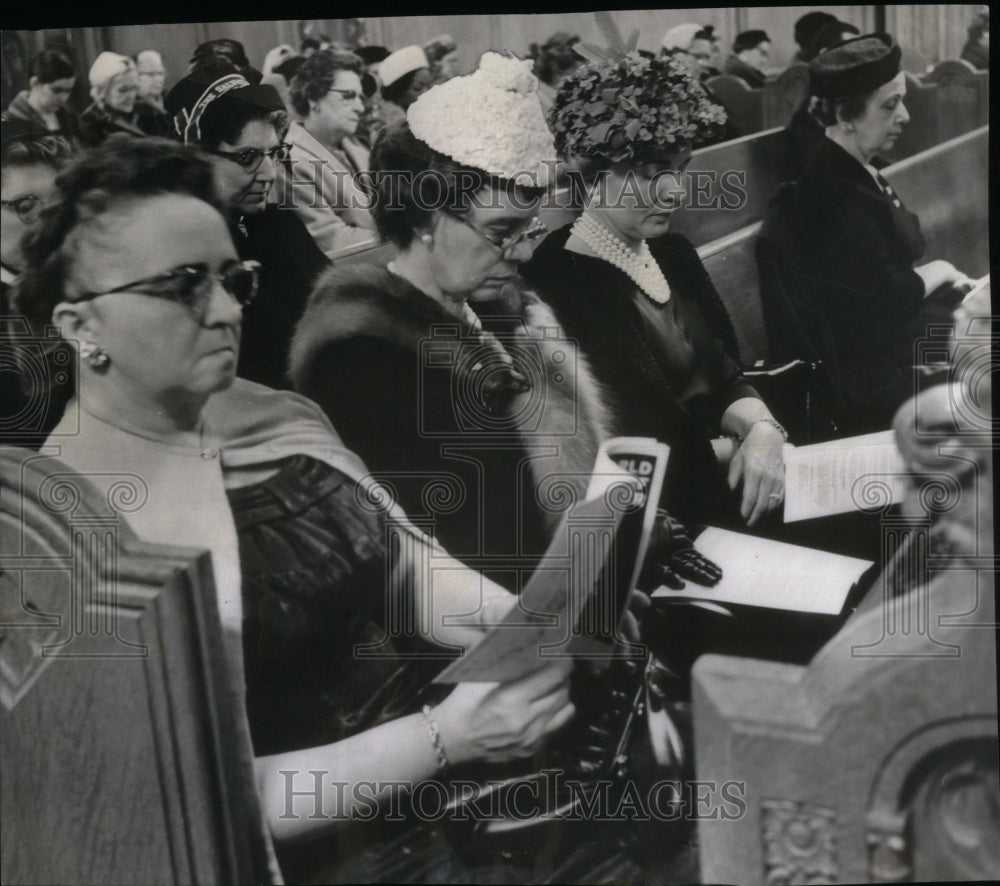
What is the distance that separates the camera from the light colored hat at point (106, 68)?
3543 millimetres

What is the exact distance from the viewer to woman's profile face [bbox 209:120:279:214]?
352cm

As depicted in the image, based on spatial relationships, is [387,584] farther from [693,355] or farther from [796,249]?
[796,249]

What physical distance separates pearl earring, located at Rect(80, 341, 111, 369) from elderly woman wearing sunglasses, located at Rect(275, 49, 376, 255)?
2.37 ft

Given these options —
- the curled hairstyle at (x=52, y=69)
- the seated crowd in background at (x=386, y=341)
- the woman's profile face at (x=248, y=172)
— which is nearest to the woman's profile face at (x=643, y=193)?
the seated crowd in background at (x=386, y=341)

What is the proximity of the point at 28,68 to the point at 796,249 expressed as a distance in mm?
2490

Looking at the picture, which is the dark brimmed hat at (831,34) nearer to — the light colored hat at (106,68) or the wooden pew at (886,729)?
the wooden pew at (886,729)

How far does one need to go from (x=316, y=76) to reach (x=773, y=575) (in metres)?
2.12

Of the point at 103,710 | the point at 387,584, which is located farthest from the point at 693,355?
the point at 103,710

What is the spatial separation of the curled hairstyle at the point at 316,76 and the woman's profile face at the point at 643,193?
0.86 metres

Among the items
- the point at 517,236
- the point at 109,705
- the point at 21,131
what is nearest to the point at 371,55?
the point at 517,236

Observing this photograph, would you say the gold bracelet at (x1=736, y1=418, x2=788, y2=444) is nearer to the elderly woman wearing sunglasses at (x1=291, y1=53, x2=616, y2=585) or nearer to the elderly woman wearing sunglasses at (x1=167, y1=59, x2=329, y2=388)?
the elderly woman wearing sunglasses at (x1=291, y1=53, x2=616, y2=585)

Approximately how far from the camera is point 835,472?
360 cm

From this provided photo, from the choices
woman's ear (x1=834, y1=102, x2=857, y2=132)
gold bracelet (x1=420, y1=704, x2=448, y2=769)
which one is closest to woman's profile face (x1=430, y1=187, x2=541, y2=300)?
woman's ear (x1=834, y1=102, x2=857, y2=132)

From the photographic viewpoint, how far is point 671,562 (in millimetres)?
3568
